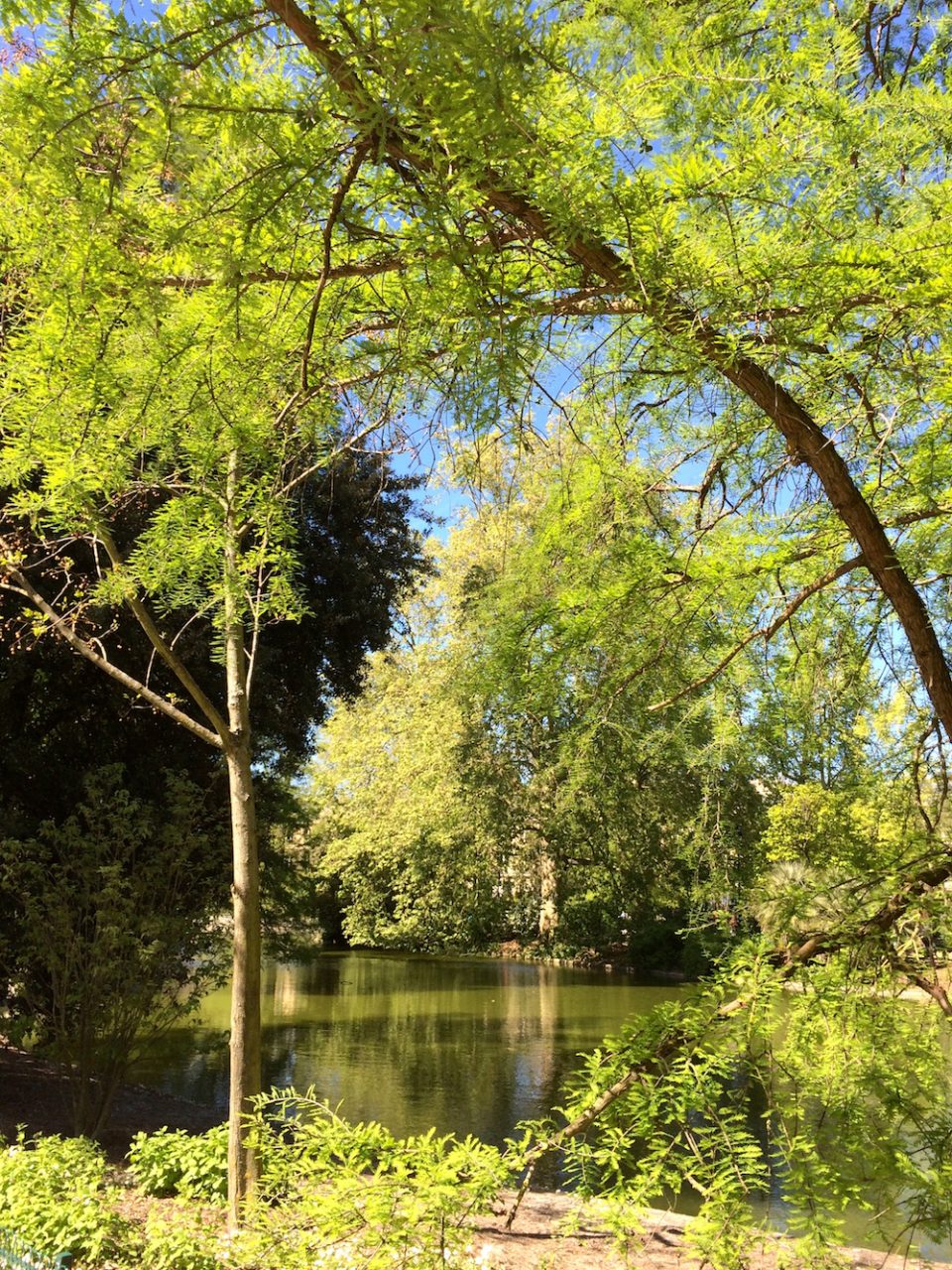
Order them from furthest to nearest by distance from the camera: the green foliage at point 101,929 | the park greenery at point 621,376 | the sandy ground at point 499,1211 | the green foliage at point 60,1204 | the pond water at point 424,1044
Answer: the pond water at point 424,1044
the green foliage at point 101,929
the green foliage at point 60,1204
the sandy ground at point 499,1211
the park greenery at point 621,376

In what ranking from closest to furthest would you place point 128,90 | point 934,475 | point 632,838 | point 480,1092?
1. point 128,90
2. point 934,475
3. point 480,1092
4. point 632,838

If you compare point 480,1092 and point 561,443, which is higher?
point 561,443

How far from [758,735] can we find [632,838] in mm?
15856

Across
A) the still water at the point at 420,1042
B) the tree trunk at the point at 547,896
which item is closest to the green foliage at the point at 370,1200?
the still water at the point at 420,1042

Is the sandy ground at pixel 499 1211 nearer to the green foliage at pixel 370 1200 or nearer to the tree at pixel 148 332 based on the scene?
the green foliage at pixel 370 1200

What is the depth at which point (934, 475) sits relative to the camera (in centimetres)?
227

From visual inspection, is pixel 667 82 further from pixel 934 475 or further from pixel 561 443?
pixel 561 443

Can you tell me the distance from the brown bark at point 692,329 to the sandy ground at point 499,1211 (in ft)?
4.52

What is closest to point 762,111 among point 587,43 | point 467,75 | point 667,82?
point 667,82

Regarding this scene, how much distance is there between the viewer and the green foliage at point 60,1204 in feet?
12.8

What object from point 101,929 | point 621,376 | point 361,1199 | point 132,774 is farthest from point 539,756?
point 361,1199

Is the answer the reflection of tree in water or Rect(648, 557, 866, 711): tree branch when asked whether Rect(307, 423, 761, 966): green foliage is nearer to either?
Rect(648, 557, 866, 711): tree branch

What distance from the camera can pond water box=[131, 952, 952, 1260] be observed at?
862cm

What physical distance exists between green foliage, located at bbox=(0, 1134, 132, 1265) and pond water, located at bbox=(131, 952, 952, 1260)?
1887mm
